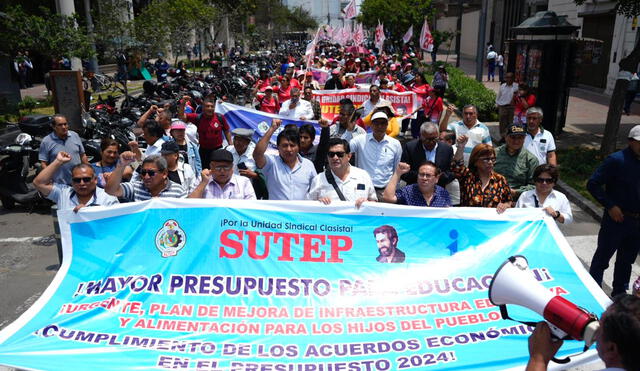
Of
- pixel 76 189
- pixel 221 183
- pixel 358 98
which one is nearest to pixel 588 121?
pixel 358 98

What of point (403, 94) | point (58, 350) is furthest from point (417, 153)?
point (403, 94)

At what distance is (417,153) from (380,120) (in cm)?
58

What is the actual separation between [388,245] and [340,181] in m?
0.90

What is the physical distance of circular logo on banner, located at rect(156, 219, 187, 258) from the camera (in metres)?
4.57

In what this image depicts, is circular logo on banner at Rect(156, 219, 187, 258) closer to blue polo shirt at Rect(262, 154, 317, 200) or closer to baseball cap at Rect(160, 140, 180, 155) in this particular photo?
baseball cap at Rect(160, 140, 180, 155)

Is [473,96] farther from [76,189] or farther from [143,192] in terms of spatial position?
[76,189]

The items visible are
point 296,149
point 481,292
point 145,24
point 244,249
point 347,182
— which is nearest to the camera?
point 481,292

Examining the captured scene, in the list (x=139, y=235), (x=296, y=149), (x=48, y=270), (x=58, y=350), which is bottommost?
(x=48, y=270)

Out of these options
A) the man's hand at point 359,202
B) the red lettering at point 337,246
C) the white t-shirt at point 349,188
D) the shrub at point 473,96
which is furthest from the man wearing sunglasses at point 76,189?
the shrub at point 473,96

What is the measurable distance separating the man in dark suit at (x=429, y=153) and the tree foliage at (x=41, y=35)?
12.6 metres

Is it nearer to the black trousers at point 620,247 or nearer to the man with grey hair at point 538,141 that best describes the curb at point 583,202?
the man with grey hair at point 538,141

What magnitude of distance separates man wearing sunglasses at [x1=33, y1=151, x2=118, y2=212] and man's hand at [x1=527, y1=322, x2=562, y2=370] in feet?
12.7

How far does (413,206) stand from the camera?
4.85 meters

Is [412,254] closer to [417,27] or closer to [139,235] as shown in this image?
[139,235]
